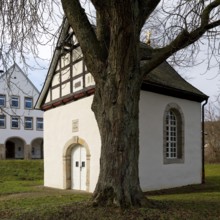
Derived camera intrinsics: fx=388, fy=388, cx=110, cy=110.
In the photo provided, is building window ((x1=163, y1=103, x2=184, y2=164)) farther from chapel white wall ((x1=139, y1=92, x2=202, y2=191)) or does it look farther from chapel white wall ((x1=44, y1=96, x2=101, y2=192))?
chapel white wall ((x1=44, y1=96, x2=101, y2=192))

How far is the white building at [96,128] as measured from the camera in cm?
1572

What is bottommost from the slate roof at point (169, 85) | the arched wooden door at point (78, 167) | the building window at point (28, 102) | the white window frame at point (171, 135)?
the arched wooden door at point (78, 167)

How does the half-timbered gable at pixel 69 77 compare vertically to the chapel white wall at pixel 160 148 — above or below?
above

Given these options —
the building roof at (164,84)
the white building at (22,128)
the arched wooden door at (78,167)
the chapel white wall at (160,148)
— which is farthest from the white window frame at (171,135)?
the white building at (22,128)

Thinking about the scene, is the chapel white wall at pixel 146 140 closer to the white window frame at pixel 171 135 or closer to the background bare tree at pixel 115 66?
the white window frame at pixel 171 135

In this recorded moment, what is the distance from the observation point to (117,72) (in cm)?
926

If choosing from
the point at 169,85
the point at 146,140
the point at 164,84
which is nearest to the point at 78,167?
the point at 146,140

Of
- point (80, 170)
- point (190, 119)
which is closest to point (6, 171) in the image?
point (80, 170)

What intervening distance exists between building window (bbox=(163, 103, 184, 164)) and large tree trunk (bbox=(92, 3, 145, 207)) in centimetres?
793

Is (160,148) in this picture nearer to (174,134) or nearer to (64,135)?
(174,134)

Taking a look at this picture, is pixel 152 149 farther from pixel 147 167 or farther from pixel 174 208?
pixel 174 208

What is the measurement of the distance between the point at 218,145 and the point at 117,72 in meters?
32.6

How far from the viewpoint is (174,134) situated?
58.2ft

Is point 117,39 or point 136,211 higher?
point 117,39
